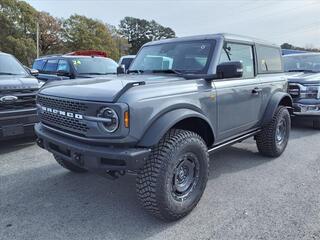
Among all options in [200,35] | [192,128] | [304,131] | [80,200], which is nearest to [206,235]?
[192,128]

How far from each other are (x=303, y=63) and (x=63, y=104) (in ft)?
24.6

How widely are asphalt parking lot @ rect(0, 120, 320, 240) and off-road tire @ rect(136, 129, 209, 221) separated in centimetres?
18

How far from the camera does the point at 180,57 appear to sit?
4.17m

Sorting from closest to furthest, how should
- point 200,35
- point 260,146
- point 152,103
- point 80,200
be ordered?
point 152,103
point 80,200
point 200,35
point 260,146

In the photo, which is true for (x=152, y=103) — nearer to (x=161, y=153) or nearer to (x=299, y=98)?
(x=161, y=153)

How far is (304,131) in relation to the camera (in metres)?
7.51

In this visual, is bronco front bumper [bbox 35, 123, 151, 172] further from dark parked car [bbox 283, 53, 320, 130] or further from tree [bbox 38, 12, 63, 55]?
Result: tree [bbox 38, 12, 63, 55]

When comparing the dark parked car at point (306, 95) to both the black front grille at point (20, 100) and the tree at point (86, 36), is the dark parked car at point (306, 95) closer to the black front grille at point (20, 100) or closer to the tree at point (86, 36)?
the black front grille at point (20, 100)

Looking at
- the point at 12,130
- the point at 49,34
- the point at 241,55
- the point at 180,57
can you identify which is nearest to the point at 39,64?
the point at 12,130

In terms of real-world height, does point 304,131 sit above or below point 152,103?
below

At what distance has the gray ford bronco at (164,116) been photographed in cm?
293

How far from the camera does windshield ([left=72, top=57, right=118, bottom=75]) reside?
8734 millimetres

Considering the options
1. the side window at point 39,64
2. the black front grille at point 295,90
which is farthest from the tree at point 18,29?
the black front grille at point 295,90

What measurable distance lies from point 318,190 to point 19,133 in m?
4.56
